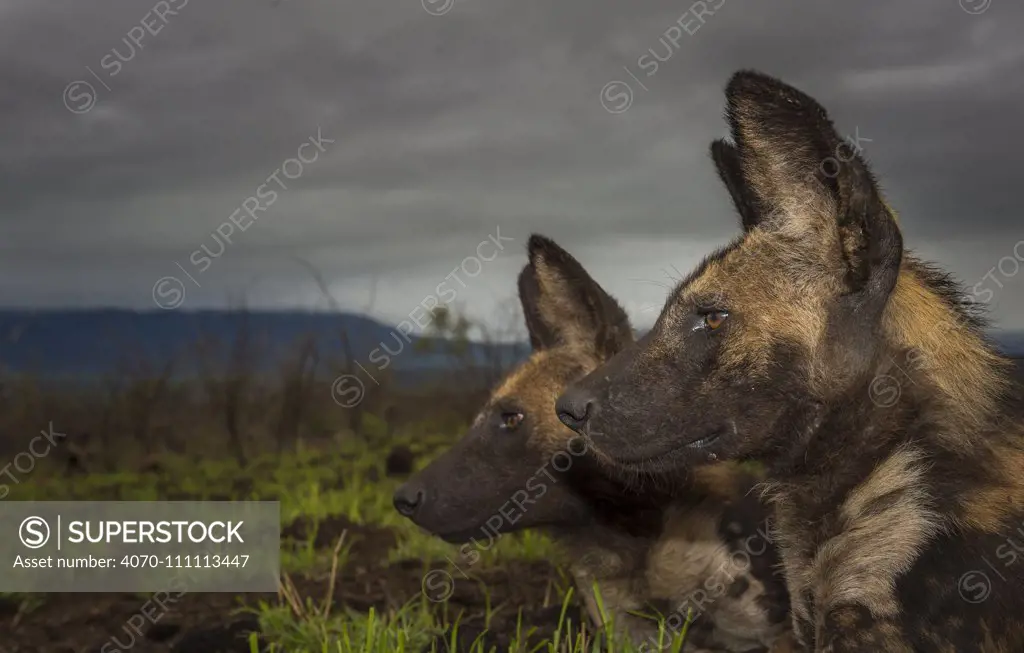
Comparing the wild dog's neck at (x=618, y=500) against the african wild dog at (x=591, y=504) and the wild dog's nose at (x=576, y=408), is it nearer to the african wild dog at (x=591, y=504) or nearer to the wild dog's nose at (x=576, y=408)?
the african wild dog at (x=591, y=504)

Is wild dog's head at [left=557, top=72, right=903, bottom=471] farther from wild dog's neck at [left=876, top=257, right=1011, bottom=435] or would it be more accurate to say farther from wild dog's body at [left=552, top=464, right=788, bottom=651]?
wild dog's body at [left=552, top=464, right=788, bottom=651]

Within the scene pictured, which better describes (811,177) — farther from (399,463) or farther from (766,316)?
(399,463)

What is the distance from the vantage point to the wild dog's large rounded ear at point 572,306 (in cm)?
549

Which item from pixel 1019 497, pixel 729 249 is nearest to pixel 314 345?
pixel 729 249

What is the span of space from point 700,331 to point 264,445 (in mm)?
5394

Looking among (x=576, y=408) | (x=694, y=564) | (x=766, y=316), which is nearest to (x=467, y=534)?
(x=694, y=564)

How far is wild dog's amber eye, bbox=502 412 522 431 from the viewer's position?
553 cm

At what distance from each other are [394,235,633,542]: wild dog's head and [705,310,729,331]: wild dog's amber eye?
1667 mm

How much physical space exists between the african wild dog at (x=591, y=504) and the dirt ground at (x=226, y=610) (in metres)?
0.53

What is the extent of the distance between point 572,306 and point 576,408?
6.06ft

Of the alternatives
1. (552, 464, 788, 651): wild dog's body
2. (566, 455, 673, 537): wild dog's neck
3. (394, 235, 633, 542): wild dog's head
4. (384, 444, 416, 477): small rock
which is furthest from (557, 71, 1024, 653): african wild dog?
(384, 444, 416, 477): small rock

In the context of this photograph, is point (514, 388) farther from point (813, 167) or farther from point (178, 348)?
point (178, 348)

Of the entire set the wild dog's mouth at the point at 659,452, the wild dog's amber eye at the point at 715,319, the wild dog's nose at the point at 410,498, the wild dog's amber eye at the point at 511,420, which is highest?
the wild dog's amber eye at the point at 511,420

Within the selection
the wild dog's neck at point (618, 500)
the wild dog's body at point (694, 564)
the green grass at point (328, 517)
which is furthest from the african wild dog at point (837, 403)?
the wild dog's neck at point (618, 500)
